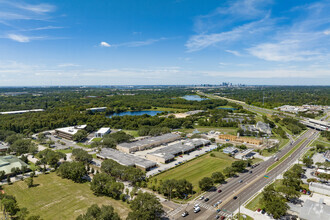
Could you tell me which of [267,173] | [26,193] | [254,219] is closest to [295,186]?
[267,173]

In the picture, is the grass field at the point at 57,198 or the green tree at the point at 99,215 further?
the grass field at the point at 57,198

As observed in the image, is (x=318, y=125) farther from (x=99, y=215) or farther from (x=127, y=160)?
(x=99, y=215)

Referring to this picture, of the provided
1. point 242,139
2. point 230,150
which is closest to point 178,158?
point 230,150

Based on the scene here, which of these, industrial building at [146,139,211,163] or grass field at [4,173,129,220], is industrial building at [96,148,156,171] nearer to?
industrial building at [146,139,211,163]

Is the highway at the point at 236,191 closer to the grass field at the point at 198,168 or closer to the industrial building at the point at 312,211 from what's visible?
the grass field at the point at 198,168

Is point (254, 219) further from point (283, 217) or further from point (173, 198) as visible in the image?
point (173, 198)

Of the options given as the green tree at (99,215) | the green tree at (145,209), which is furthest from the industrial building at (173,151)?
the green tree at (99,215)
